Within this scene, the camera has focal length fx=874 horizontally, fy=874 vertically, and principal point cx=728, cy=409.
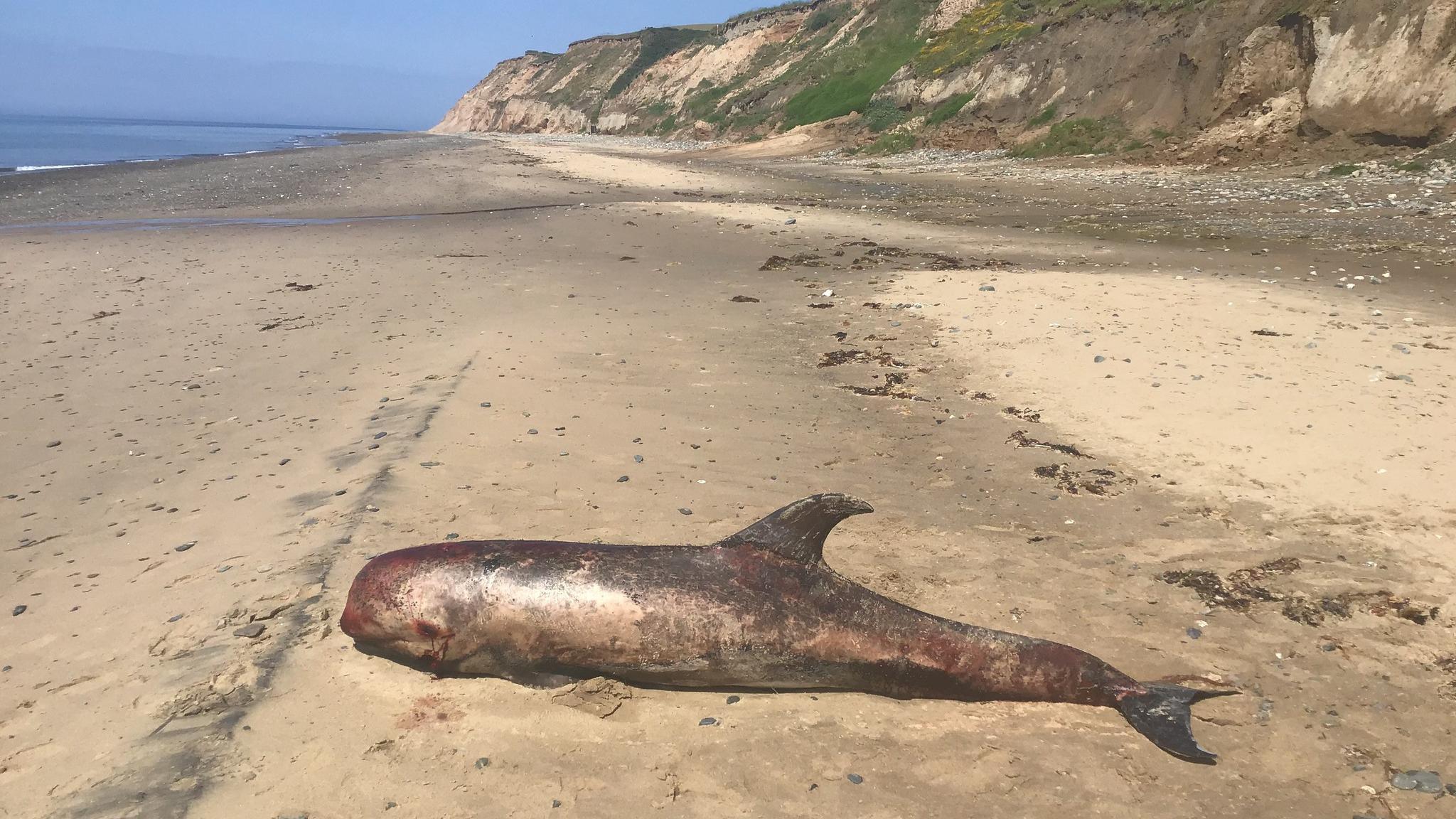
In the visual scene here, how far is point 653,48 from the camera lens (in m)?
85.3

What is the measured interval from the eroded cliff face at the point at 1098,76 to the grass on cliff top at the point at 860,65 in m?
0.12

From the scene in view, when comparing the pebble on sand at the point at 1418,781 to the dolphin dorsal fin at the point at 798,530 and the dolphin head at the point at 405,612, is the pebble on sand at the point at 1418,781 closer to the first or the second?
the dolphin dorsal fin at the point at 798,530

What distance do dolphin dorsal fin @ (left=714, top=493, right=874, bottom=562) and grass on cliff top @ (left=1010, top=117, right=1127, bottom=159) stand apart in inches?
1009

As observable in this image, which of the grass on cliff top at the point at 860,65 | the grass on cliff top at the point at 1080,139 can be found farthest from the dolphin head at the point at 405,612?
the grass on cliff top at the point at 860,65

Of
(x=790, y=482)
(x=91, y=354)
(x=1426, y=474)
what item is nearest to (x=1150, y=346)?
(x=1426, y=474)

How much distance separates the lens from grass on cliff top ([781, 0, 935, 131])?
44031 mm

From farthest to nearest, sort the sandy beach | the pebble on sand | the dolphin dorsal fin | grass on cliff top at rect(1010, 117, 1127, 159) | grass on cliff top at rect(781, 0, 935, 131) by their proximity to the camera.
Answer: grass on cliff top at rect(781, 0, 935, 131), grass on cliff top at rect(1010, 117, 1127, 159), the dolphin dorsal fin, the sandy beach, the pebble on sand

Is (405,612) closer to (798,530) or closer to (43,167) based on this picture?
(798,530)

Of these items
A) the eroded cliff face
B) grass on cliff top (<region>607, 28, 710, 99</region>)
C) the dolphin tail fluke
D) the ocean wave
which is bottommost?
the dolphin tail fluke

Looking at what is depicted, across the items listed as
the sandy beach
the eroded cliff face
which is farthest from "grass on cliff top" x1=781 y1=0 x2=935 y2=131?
the sandy beach

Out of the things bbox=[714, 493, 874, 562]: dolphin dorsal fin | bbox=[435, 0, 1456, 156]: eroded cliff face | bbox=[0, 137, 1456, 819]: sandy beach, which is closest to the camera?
bbox=[0, 137, 1456, 819]: sandy beach

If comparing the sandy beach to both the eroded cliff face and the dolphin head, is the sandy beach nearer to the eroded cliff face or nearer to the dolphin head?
the dolphin head

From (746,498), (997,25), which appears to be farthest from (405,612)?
(997,25)

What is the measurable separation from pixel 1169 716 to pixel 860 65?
160 ft
